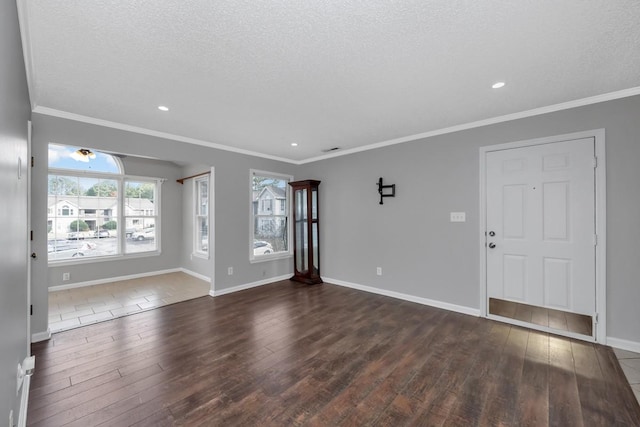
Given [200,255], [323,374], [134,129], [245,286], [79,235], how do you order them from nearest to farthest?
[323,374]
[134,129]
[245,286]
[79,235]
[200,255]

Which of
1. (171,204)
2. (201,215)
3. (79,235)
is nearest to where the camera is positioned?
(79,235)

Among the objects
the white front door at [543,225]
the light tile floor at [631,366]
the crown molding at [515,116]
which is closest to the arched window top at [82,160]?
the crown molding at [515,116]

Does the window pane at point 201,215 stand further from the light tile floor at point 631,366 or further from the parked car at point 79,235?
the light tile floor at point 631,366

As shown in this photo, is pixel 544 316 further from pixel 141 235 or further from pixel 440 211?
pixel 141 235

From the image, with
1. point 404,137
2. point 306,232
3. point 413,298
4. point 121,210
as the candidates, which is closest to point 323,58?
point 404,137

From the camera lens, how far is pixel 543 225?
2992mm

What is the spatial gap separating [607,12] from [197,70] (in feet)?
8.81

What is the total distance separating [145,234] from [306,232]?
356 cm

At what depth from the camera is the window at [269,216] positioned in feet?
16.1

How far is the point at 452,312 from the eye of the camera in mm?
3508

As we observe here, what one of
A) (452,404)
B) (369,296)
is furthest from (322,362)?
(369,296)

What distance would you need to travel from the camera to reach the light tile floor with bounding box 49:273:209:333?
Result: 3387 mm

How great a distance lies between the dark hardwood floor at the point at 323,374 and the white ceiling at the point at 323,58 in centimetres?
244

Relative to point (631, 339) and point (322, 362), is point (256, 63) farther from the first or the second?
point (631, 339)
